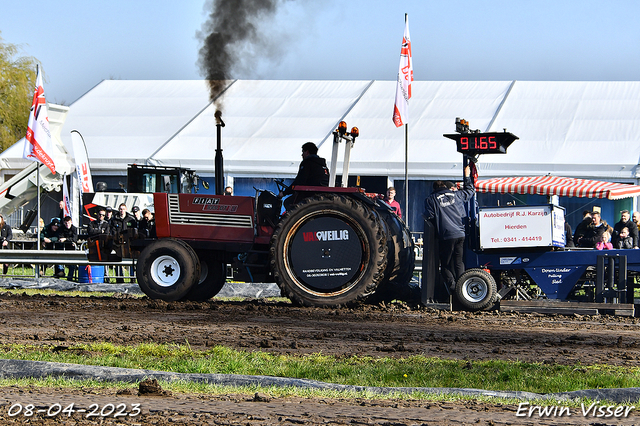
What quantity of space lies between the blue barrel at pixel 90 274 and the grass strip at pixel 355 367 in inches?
389

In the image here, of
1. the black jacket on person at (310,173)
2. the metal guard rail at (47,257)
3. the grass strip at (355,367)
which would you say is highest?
the black jacket on person at (310,173)

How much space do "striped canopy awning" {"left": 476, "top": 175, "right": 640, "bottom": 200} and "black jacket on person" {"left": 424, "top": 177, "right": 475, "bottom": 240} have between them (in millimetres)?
6930

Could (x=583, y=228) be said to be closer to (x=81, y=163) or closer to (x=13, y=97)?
(x=81, y=163)

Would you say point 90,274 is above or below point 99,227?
below

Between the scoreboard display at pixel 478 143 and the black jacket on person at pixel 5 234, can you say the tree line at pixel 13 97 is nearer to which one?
the black jacket on person at pixel 5 234

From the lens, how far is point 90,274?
1670 centimetres

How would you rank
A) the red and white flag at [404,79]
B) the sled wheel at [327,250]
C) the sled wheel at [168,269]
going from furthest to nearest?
the red and white flag at [404,79] → the sled wheel at [168,269] → the sled wheel at [327,250]

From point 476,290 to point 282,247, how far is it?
265 cm

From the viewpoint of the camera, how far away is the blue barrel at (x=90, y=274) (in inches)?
656

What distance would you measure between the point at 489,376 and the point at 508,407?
985mm

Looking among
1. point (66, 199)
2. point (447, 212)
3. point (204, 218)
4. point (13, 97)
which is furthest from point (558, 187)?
point (13, 97)

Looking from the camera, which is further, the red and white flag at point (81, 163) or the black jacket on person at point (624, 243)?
the red and white flag at point (81, 163)

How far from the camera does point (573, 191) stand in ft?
57.9

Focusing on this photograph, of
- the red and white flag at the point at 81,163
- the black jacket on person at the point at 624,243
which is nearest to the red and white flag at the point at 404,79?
the black jacket on person at the point at 624,243
